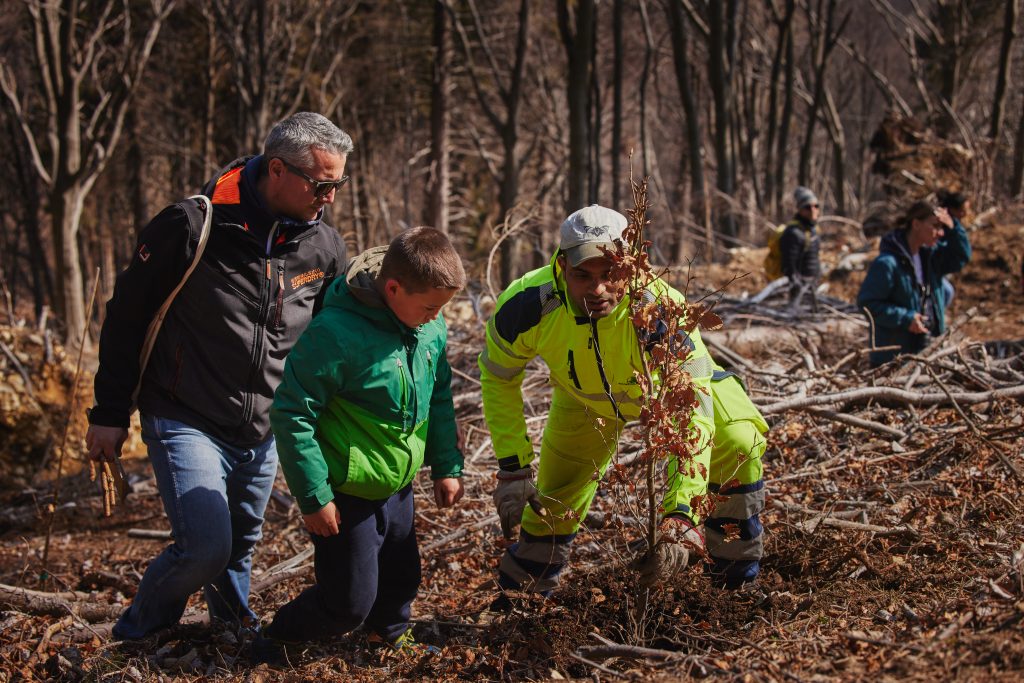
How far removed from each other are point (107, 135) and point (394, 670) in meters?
18.2

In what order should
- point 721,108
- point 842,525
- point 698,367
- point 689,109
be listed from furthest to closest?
point 689,109 < point 721,108 < point 842,525 < point 698,367

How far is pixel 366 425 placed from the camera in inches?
124

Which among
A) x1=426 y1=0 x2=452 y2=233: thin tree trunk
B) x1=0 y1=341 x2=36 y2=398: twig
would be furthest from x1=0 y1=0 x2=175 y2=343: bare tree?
x1=0 y1=341 x2=36 y2=398: twig

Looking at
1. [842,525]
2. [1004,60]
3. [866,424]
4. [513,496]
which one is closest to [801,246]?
[866,424]

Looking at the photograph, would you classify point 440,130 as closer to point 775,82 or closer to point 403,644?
point 775,82

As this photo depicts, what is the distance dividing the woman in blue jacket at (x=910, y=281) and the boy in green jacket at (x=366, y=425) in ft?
12.4

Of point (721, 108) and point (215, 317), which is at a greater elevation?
point (721, 108)

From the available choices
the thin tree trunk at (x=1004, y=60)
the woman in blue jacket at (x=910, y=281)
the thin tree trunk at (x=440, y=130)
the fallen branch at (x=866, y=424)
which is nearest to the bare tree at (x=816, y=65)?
the thin tree trunk at (x=1004, y=60)

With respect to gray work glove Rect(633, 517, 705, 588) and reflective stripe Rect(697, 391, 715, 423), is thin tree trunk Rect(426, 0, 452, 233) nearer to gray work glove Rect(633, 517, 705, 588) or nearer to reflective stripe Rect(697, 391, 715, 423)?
reflective stripe Rect(697, 391, 715, 423)

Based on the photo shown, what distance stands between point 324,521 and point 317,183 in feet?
4.15

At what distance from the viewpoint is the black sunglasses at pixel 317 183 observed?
11.0 feet

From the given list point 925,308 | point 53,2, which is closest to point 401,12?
point 53,2

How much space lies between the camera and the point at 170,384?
10.9ft

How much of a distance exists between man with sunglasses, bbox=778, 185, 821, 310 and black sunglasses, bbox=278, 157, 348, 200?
6950 mm
